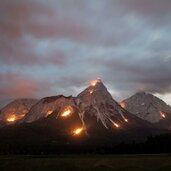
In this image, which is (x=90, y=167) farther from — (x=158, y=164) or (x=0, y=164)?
(x=0, y=164)

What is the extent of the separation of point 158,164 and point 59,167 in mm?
42120

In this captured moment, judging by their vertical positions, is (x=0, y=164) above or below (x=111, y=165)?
above

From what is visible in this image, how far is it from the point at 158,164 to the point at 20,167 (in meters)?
62.5

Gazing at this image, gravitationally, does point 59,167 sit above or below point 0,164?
below

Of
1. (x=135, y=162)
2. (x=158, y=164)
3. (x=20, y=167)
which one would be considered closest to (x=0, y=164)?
(x=20, y=167)

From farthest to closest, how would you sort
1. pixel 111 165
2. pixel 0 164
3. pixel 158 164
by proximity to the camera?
pixel 0 164
pixel 111 165
pixel 158 164

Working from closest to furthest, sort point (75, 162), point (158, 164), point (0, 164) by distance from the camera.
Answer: point (158, 164), point (75, 162), point (0, 164)

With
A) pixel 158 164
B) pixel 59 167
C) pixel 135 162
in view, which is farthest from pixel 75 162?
pixel 158 164

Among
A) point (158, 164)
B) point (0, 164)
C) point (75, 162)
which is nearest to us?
point (158, 164)

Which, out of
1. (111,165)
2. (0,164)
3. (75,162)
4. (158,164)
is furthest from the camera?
(0,164)

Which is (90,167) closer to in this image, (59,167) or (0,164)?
(59,167)

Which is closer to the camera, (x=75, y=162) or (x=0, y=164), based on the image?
(x=75, y=162)

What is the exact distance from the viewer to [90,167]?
135m

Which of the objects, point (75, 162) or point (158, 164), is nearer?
point (158, 164)
